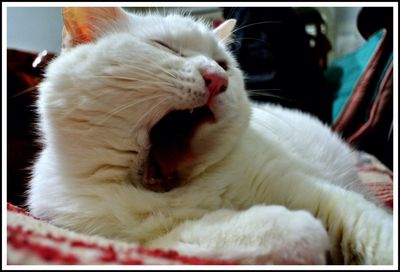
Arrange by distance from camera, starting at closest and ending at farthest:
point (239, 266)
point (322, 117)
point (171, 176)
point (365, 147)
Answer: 1. point (239, 266)
2. point (171, 176)
3. point (365, 147)
4. point (322, 117)

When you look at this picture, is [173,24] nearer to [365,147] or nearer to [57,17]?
[57,17]

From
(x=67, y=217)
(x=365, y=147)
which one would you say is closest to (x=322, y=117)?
(x=365, y=147)

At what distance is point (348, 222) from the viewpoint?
25.5 inches

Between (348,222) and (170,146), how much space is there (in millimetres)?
346

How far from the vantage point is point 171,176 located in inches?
28.4

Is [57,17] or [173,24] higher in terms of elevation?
[173,24]

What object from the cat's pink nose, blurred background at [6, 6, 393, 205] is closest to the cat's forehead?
the cat's pink nose

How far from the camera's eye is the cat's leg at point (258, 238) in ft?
1.71

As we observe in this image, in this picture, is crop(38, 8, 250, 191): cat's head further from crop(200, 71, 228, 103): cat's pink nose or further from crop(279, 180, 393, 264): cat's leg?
crop(279, 180, 393, 264): cat's leg

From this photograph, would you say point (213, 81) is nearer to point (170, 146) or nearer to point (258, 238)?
point (170, 146)

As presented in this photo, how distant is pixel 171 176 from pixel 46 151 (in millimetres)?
299

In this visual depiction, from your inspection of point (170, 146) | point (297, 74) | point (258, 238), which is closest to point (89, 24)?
point (170, 146)

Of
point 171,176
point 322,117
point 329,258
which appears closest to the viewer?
point 329,258

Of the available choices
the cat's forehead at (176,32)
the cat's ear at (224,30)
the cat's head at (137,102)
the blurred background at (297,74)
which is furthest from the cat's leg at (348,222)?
the blurred background at (297,74)
